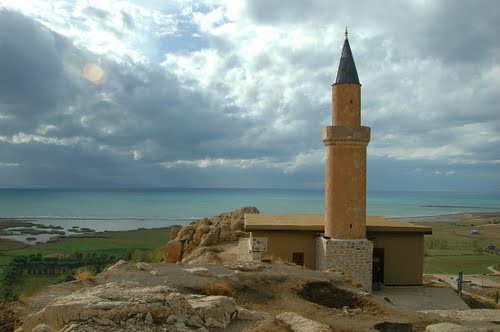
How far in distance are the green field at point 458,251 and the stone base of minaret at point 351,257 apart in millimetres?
20849

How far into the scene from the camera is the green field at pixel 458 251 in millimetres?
51181

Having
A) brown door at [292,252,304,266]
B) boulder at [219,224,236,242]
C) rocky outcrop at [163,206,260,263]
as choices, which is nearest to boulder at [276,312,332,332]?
brown door at [292,252,304,266]

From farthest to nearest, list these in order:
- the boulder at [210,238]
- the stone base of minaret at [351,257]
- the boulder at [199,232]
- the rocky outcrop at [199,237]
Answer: the boulder at [199,232]
the rocky outcrop at [199,237]
the boulder at [210,238]
the stone base of minaret at [351,257]

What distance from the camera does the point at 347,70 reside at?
17.4 metres

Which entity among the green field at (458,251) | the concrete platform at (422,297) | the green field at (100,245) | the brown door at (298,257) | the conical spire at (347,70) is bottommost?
the green field at (100,245)

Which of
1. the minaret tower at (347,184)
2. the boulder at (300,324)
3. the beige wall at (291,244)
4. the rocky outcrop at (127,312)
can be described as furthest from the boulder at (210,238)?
the rocky outcrop at (127,312)

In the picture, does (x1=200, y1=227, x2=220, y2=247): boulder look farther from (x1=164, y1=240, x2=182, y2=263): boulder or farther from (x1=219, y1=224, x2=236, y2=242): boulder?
(x1=164, y1=240, x2=182, y2=263): boulder

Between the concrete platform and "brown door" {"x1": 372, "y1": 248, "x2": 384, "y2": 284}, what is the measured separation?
0.66 metres

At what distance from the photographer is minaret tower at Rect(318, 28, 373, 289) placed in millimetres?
16625

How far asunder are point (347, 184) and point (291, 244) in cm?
354

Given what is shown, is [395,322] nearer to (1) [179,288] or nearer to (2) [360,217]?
(1) [179,288]

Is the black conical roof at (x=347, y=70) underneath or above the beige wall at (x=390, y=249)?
above

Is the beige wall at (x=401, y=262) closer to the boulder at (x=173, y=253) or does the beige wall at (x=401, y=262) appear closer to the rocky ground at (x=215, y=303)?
the rocky ground at (x=215, y=303)

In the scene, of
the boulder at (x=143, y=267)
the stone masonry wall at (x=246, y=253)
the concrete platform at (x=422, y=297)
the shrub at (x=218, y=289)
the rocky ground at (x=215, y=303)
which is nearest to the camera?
the rocky ground at (x=215, y=303)
